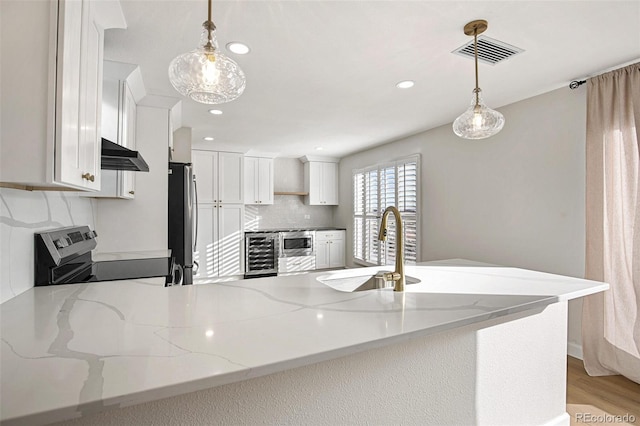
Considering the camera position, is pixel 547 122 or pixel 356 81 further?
pixel 547 122

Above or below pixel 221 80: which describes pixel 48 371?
below

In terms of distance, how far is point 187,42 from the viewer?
86.6 inches

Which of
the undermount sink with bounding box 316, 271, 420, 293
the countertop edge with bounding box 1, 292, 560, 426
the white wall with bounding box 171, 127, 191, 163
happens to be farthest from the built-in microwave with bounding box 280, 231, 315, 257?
the countertop edge with bounding box 1, 292, 560, 426

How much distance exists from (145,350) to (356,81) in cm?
254

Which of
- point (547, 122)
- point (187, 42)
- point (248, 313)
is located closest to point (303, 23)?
point (187, 42)

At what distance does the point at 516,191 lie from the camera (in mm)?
3375

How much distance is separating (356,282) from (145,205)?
213cm

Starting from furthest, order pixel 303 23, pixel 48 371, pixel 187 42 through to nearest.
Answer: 1. pixel 187 42
2. pixel 303 23
3. pixel 48 371

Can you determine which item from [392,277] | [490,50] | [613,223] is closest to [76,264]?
[392,277]

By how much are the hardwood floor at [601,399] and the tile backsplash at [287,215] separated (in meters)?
4.81

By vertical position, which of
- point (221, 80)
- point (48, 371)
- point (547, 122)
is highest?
point (547, 122)

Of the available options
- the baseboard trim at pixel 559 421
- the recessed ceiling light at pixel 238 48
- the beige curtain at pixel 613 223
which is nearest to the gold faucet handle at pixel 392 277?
the baseboard trim at pixel 559 421

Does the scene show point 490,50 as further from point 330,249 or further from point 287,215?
point 287,215

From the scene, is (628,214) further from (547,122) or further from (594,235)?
(547,122)
